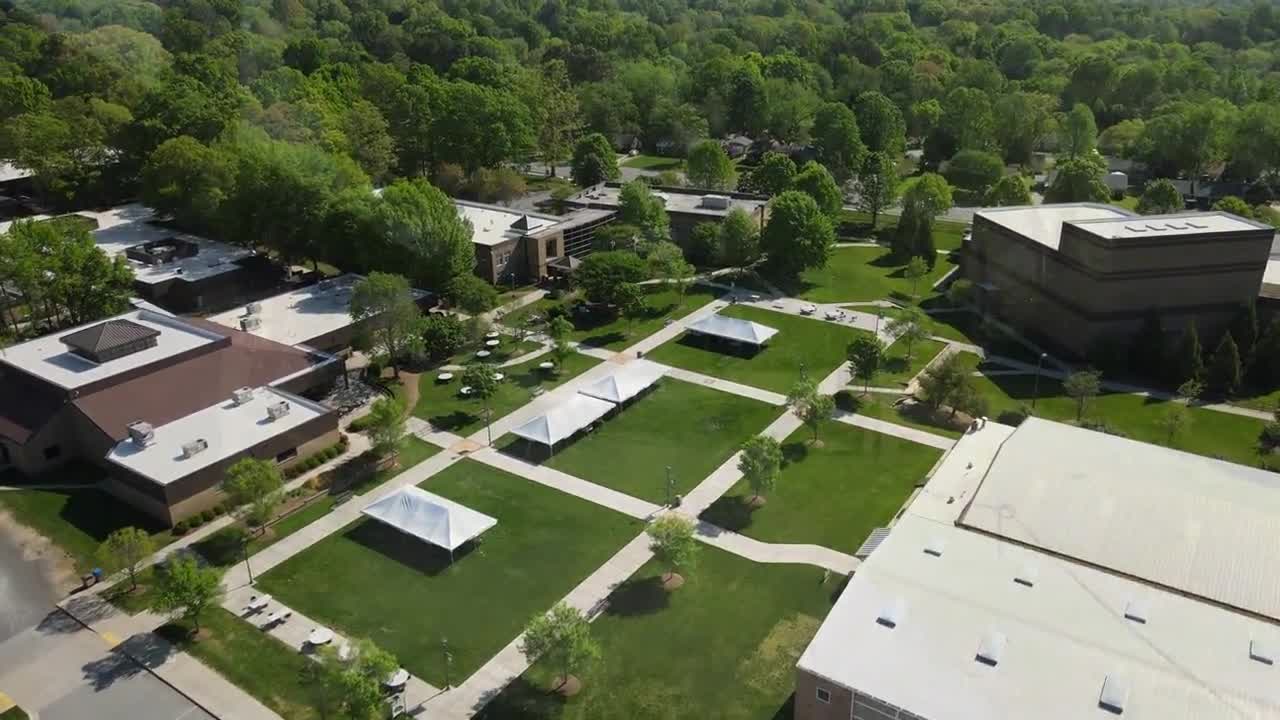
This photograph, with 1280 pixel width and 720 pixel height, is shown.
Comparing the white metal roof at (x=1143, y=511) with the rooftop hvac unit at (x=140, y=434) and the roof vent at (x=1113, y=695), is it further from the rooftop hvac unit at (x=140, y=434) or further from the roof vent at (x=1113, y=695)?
the rooftop hvac unit at (x=140, y=434)

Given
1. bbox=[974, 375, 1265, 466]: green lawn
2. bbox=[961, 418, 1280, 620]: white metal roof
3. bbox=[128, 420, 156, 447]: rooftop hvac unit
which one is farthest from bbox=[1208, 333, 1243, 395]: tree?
bbox=[128, 420, 156, 447]: rooftop hvac unit

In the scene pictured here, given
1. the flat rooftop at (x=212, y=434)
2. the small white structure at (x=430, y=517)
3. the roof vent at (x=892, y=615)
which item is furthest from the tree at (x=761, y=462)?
the flat rooftop at (x=212, y=434)

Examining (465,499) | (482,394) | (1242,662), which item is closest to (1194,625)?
(1242,662)

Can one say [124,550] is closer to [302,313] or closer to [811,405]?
[302,313]

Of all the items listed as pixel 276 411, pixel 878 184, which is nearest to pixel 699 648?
pixel 276 411

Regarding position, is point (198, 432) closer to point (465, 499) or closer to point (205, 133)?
point (465, 499)

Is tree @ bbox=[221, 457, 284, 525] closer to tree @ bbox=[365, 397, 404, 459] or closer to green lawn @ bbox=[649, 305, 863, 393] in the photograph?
tree @ bbox=[365, 397, 404, 459]
